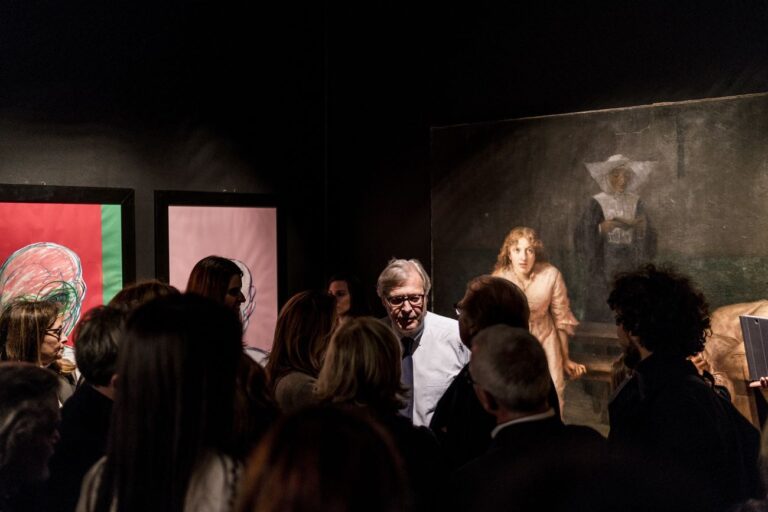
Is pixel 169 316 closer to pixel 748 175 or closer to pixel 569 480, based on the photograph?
pixel 569 480

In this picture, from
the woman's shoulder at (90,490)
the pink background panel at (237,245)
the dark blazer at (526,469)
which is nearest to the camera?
the woman's shoulder at (90,490)

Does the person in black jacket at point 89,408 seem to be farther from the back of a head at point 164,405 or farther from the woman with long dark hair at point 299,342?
the woman with long dark hair at point 299,342

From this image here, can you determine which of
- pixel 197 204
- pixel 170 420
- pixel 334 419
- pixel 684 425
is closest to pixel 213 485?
pixel 170 420

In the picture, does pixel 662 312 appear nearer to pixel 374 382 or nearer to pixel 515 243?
pixel 374 382

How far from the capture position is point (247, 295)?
637 centimetres

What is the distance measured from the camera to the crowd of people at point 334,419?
4.87 feet

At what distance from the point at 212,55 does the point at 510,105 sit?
2.23 m

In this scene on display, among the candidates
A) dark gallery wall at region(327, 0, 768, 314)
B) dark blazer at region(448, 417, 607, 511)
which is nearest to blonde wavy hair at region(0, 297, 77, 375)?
dark blazer at region(448, 417, 607, 511)

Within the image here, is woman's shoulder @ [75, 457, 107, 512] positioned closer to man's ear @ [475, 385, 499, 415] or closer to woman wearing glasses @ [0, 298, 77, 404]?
man's ear @ [475, 385, 499, 415]

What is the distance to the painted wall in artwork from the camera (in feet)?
15.2

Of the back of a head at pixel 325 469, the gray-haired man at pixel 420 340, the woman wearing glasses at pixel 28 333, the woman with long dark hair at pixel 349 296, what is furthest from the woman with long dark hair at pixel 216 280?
the back of a head at pixel 325 469

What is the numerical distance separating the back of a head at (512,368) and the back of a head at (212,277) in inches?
82.6

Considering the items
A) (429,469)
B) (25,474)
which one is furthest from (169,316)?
(429,469)

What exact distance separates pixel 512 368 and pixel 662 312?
40.8 inches
